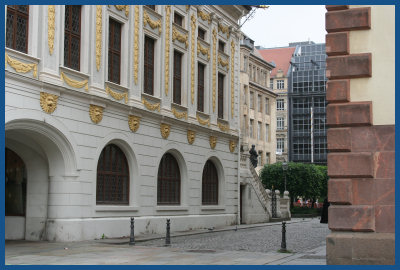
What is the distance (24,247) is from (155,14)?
12.9m

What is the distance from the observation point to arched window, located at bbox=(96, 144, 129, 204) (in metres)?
25.4

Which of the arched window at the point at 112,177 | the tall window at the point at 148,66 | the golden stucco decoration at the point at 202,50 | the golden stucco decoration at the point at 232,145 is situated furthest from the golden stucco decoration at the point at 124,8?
the golden stucco decoration at the point at 232,145

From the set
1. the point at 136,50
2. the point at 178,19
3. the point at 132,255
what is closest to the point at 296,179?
the point at 178,19

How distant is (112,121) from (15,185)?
440 cm

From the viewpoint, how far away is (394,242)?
1258cm

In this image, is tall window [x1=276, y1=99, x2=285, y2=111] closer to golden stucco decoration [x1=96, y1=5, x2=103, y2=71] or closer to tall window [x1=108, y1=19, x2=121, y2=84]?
tall window [x1=108, y1=19, x2=121, y2=84]

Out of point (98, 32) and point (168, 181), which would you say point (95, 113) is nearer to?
point (98, 32)

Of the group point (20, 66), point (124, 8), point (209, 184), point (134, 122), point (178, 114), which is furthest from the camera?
point (209, 184)

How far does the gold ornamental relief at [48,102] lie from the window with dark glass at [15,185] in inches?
131

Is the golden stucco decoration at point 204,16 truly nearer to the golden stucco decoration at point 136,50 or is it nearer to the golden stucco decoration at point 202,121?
the golden stucco decoration at point 202,121

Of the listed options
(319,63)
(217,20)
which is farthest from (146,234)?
(319,63)

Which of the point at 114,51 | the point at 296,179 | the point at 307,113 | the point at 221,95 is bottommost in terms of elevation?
A: the point at 296,179

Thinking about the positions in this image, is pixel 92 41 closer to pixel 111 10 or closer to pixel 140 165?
pixel 111 10

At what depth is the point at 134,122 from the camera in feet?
88.9
